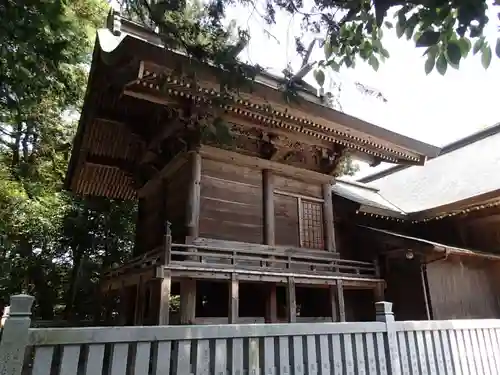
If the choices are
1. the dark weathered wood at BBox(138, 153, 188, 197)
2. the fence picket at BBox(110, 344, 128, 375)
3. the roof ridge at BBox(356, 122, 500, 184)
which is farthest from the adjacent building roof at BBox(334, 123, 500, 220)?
the fence picket at BBox(110, 344, 128, 375)

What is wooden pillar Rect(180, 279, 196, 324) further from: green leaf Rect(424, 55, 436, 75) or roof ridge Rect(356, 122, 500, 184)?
roof ridge Rect(356, 122, 500, 184)

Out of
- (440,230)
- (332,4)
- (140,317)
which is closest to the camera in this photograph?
(332,4)

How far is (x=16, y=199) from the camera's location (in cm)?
1167

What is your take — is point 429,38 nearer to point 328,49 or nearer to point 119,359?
point 328,49

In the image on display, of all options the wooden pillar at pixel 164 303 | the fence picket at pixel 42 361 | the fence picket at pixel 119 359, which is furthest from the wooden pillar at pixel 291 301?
the fence picket at pixel 42 361

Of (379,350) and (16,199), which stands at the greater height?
(16,199)

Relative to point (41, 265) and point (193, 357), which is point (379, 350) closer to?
point (193, 357)

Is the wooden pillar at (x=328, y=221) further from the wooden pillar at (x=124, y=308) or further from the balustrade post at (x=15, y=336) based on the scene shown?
the balustrade post at (x=15, y=336)

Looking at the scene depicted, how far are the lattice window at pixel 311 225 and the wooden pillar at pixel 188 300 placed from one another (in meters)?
2.77

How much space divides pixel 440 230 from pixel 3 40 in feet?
36.0

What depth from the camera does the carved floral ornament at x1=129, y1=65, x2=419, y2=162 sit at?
210 inches

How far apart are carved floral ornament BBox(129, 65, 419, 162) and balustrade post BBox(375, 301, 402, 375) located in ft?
7.80

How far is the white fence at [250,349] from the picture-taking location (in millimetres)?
1906

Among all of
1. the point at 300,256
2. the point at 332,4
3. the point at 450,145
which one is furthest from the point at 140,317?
the point at 450,145
